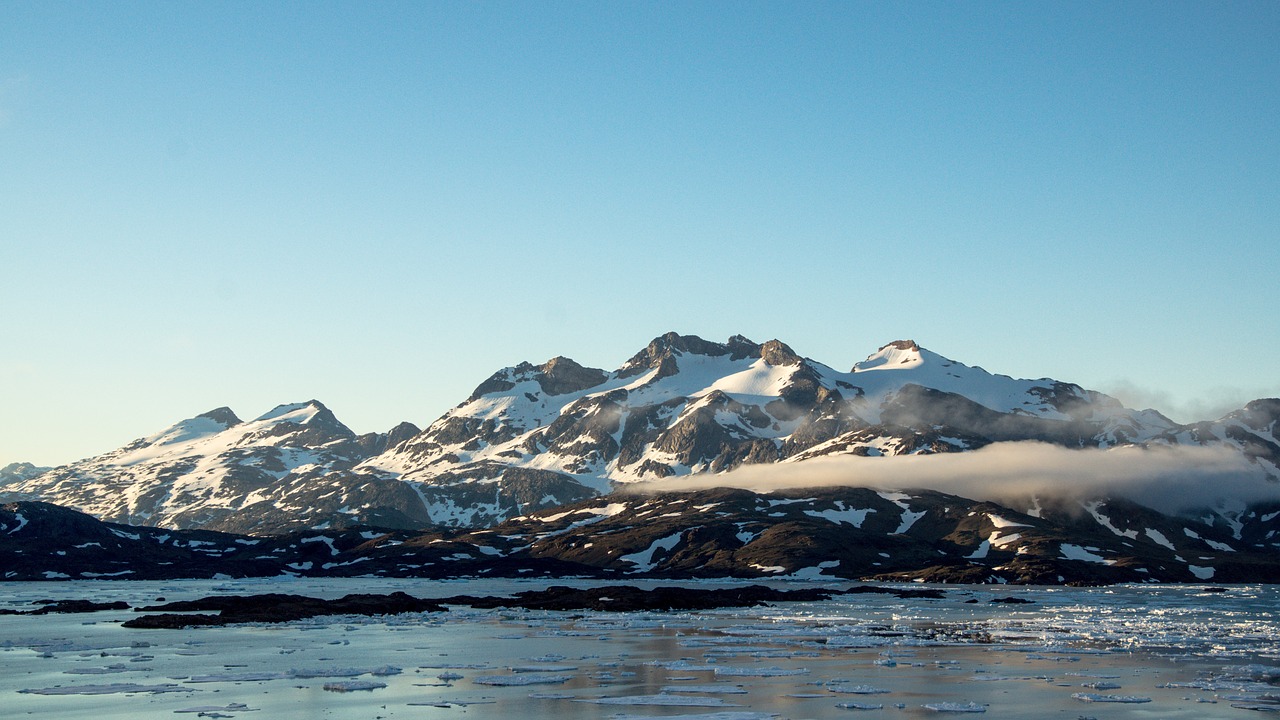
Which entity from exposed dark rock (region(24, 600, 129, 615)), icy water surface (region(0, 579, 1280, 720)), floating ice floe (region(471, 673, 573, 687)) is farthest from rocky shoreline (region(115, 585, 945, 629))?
floating ice floe (region(471, 673, 573, 687))

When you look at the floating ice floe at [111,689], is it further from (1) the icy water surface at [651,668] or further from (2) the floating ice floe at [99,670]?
(2) the floating ice floe at [99,670]

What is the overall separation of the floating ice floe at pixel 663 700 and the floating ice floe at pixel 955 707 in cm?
859

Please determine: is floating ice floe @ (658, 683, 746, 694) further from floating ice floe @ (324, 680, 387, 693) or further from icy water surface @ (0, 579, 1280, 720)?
floating ice floe @ (324, 680, 387, 693)

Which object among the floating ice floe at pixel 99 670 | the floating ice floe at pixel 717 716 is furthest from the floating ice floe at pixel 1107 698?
the floating ice floe at pixel 99 670

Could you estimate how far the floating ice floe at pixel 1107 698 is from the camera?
50875 mm

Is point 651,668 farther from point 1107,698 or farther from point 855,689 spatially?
point 1107,698

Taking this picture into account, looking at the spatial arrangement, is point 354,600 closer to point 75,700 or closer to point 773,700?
point 75,700

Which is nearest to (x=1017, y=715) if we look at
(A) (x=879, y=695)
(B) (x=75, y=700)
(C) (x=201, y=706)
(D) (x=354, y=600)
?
(A) (x=879, y=695)

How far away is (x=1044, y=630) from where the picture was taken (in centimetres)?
9462

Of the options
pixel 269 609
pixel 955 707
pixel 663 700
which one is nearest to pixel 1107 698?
pixel 955 707

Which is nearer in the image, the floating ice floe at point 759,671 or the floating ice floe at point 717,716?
the floating ice floe at point 717,716

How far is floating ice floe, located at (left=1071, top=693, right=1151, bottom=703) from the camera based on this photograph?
167 ft

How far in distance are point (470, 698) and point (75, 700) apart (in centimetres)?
1795

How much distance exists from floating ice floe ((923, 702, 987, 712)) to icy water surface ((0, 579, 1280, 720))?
17cm
